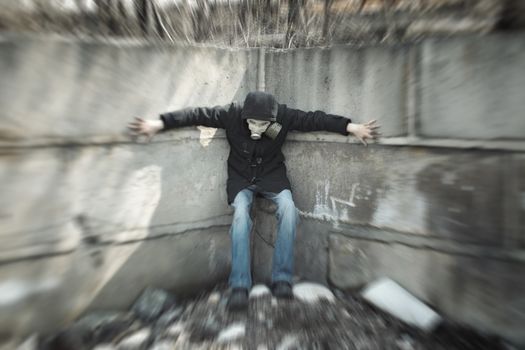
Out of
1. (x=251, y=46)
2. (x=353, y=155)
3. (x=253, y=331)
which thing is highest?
(x=251, y=46)

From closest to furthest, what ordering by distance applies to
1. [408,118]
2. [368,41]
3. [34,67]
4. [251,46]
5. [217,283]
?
[34,67] < [408,118] < [368,41] < [217,283] < [251,46]

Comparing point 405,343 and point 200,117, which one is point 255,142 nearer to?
point 200,117

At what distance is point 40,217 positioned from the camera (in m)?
2.33

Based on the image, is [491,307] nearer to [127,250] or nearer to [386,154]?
[386,154]

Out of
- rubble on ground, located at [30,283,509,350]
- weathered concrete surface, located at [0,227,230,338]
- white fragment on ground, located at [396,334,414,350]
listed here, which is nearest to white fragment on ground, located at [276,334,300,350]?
rubble on ground, located at [30,283,509,350]

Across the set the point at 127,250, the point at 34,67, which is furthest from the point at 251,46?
Answer: the point at 127,250

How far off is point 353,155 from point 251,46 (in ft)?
4.78

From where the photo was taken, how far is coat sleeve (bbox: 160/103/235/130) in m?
2.75

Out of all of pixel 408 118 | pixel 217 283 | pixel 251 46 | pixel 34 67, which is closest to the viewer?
pixel 34 67

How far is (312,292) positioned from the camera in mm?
2871

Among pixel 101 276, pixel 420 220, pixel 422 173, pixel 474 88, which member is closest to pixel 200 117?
pixel 101 276

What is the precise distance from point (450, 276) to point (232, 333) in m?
1.50

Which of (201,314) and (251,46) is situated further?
(251,46)

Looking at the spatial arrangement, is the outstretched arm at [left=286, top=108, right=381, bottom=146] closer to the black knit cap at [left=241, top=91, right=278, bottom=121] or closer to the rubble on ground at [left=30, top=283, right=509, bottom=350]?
the black knit cap at [left=241, top=91, right=278, bottom=121]
